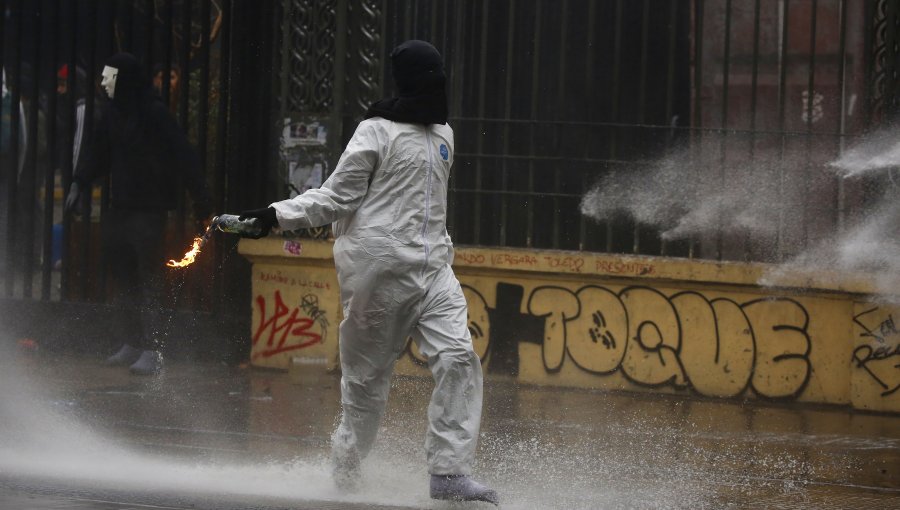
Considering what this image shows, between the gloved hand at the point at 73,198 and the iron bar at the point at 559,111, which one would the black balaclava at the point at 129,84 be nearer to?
the gloved hand at the point at 73,198

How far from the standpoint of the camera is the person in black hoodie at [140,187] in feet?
27.1

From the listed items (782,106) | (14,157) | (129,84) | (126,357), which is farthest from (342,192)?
(14,157)

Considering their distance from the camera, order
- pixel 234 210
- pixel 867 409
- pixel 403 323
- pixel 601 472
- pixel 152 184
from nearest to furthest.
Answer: pixel 403 323 → pixel 601 472 → pixel 867 409 → pixel 152 184 → pixel 234 210

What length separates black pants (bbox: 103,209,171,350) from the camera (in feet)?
27.0

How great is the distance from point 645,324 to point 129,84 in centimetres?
365

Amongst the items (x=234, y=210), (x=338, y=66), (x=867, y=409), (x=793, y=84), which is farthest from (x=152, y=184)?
(x=867, y=409)

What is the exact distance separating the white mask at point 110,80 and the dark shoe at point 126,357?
165 cm

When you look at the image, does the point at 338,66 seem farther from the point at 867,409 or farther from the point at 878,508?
the point at 878,508

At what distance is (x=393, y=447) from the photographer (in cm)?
593

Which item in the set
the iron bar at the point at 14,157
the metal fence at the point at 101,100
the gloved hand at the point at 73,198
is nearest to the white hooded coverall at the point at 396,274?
the metal fence at the point at 101,100

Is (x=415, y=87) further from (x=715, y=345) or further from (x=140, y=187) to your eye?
(x=140, y=187)

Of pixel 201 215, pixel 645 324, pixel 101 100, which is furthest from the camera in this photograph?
pixel 101 100

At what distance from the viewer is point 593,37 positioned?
8328mm

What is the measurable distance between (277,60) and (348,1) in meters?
0.65
